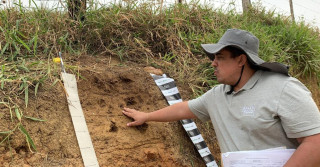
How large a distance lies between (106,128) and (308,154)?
1.45 metres

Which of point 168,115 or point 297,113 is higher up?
point 297,113

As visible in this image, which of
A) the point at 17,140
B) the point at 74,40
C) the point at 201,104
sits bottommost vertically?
the point at 17,140

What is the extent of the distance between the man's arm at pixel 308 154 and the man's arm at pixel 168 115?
0.91 metres

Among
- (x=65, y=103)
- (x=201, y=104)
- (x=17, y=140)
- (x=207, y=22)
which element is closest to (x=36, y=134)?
(x=17, y=140)

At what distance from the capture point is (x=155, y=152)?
2.74 metres

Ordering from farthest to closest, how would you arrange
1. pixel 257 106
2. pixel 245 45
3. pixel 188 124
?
pixel 188 124 → pixel 245 45 → pixel 257 106

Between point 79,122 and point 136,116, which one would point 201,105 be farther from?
point 79,122

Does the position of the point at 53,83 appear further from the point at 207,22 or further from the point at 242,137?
the point at 207,22

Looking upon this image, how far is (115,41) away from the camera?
3.55 metres

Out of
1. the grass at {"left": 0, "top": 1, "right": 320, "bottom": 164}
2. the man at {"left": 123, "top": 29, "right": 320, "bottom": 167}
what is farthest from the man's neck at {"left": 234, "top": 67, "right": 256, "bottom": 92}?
the grass at {"left": 0, "top": 1, "right": 320, "bottom": 164}

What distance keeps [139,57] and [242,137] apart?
1.68m

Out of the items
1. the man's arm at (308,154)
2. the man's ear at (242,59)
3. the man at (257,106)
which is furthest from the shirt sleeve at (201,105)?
the man's arm at (308,154)

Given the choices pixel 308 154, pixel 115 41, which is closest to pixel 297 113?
pixel 308 154

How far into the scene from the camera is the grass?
2.63 m
